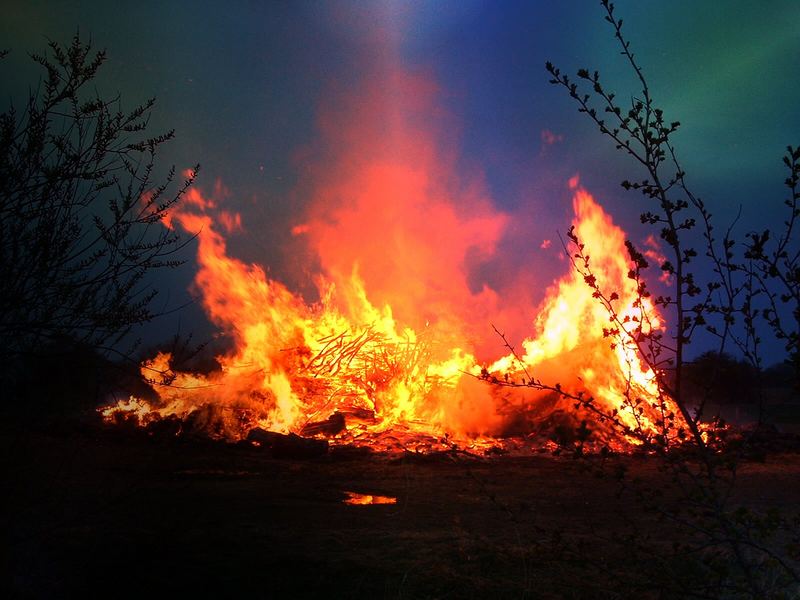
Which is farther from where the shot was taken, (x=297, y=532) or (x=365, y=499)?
(x=365, y=499)

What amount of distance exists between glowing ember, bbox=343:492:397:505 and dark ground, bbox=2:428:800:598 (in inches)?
7.7

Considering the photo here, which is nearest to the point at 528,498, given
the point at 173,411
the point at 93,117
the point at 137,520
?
the point at 137,520

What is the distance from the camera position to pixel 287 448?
13.6m

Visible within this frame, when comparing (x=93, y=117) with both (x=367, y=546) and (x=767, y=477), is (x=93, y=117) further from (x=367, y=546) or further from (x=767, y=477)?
(x=767, y=477)

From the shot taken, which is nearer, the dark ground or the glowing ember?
the dark ground

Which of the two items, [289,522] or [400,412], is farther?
[400,412]

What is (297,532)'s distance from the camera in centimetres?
644

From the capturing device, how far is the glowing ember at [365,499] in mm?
8697

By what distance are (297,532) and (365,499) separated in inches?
106

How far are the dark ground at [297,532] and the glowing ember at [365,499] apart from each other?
196 millimetres

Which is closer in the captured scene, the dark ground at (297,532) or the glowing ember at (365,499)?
the dark ground at (297,532)

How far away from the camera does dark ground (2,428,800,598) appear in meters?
3.95

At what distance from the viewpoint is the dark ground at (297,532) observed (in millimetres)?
3951

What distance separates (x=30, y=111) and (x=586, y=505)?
906 centimetres
